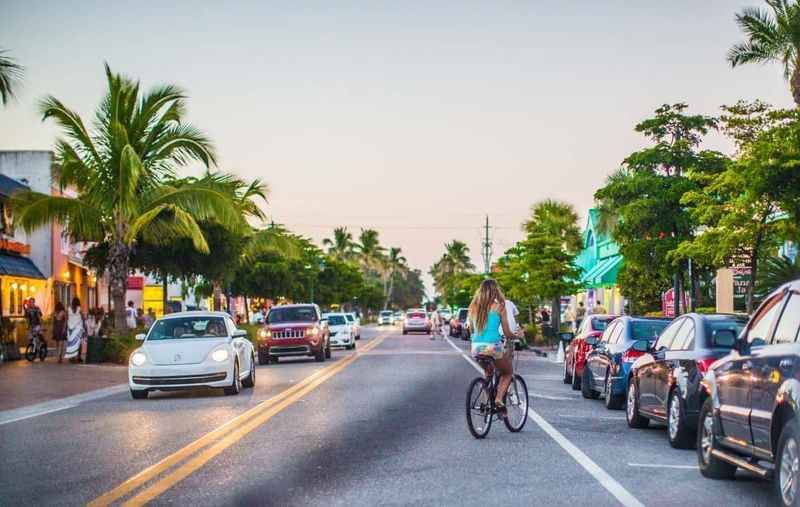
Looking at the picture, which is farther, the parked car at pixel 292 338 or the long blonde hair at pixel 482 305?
the parked car at pixel 292 338

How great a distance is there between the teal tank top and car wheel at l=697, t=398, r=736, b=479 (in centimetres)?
326

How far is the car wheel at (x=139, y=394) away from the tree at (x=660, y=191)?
16.4 meters

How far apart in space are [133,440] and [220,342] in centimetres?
699

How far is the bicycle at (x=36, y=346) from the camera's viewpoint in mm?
34156

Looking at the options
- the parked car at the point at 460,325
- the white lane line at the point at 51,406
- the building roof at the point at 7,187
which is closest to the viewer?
the white lane line at the point at 51,406

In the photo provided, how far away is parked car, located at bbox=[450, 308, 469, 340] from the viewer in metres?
59.6

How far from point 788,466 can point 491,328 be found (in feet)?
18.9

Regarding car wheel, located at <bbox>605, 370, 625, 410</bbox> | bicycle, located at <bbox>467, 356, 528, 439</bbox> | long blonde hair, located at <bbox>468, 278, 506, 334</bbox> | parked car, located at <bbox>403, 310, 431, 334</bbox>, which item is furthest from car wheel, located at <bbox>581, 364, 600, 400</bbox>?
parked car, located at <bbox>403, 310, 431, 334</bbox>

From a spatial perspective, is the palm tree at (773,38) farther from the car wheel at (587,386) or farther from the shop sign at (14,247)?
the shop sign at (14,247)

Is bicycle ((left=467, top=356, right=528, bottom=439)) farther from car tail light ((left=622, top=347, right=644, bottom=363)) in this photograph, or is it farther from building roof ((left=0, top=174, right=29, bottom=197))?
building roof ((left=0, top=174, right=29, bottom=197))

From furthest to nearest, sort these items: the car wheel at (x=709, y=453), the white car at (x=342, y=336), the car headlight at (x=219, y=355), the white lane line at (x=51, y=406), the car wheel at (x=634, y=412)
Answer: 1. the white car at (x=342, y=336)
2. the car headlight at (x=219, y=355)
3. the white lane line at (x=51, y=406)
4. the car wheel at (x=634, y=412)
5. the car wheel at (x=709, y=453)

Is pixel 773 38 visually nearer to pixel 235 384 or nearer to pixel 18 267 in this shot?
pixel 235 384

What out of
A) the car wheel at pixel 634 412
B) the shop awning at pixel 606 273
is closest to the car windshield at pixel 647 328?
Result: the car wheel at pixel 634 412

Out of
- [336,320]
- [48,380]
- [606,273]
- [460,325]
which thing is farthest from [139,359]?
[460,325]
